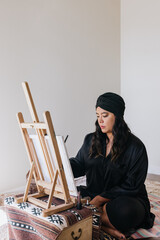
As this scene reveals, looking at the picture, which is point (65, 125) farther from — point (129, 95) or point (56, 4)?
point (56, 4)

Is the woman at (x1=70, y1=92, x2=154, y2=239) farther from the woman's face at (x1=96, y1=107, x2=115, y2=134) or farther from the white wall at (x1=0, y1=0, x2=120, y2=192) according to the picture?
the white wall at (x1=0, y1=0, x2=120, y2=192)

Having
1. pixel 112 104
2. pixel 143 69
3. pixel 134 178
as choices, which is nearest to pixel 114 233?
pixel 134 178

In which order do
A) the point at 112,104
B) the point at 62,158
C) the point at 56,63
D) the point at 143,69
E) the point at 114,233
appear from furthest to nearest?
the point at 143,69
the point at 56,63
the point at 112,104
the point at 114,233
the point at 62,158

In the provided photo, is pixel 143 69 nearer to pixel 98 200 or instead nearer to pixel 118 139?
pixel 118 139

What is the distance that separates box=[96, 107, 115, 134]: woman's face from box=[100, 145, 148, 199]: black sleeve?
0.25m

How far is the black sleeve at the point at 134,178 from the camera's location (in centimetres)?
184

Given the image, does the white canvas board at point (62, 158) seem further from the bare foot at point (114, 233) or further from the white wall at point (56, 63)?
the white wall at point (56, 63)

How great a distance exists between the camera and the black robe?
185 cm

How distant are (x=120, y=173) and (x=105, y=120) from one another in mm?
395

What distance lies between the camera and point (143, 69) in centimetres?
402

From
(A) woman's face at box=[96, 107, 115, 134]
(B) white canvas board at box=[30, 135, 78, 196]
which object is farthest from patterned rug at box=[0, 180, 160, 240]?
(A) woman's face at box=[96, 107, 115, 134]

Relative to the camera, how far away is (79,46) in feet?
12.2

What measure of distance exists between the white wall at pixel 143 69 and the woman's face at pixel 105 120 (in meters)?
2.10

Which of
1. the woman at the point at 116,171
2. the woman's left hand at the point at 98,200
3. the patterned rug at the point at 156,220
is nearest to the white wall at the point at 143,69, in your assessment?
the patterned rug at the point at 156,220
